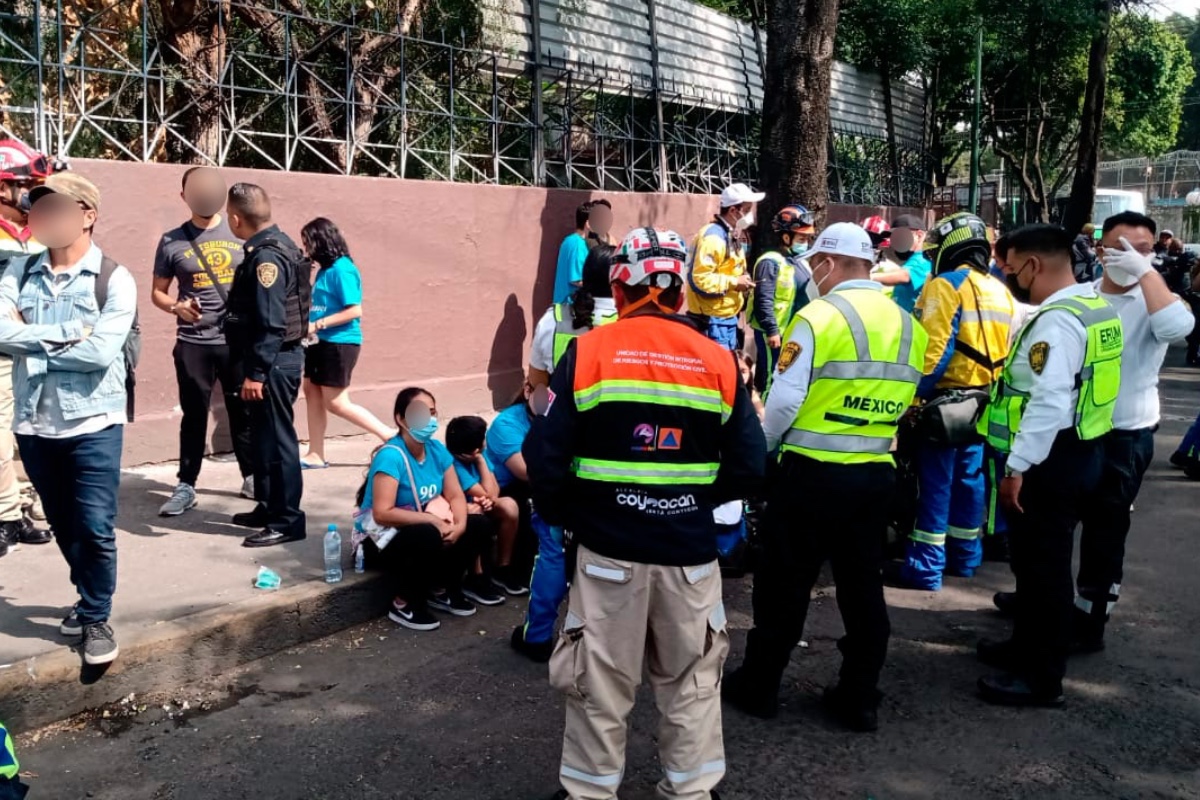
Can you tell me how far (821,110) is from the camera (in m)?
8.48

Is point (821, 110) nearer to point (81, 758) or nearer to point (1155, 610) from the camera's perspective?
point (1155, 610)

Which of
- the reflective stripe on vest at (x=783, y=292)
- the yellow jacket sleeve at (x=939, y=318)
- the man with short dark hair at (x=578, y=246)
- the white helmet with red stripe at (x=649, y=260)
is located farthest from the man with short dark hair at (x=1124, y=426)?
the man with short dark hair at (x=578, y=246)

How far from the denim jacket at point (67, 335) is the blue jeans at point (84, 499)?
5.3 inches

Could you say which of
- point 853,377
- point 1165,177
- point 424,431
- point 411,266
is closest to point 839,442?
point 853,377

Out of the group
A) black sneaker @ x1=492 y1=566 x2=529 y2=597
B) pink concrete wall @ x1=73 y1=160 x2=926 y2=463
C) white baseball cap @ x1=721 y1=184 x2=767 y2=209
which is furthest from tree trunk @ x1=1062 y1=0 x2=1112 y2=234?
black sneaker @ x1=492 y1=566 x2=529 y2=597

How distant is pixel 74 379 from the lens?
4.05 metres

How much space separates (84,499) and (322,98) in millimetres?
4724

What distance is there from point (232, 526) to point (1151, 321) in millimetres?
4994

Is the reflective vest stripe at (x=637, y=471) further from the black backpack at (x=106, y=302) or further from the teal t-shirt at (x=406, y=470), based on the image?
→ the black backpack at (x=106, y=302)

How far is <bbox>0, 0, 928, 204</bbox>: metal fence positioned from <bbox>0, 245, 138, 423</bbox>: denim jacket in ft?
9.35

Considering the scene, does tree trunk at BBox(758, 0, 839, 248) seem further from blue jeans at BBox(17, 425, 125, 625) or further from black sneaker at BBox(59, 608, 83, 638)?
black sneaker at BBox(59, 608, 83, 638)

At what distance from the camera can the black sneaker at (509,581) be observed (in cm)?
557

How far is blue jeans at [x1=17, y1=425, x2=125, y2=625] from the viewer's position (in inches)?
161

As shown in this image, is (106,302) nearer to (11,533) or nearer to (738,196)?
(11,533)
